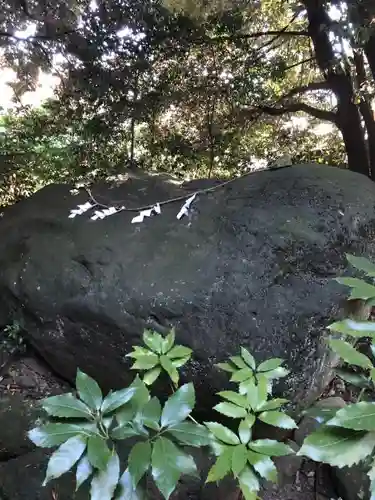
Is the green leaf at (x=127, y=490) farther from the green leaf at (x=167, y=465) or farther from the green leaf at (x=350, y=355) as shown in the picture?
the green leaf at (x=350, y=355)

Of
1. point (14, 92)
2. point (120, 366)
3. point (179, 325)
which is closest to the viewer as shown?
point (179, 325)

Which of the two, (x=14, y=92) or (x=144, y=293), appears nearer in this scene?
(x=144, y=293)

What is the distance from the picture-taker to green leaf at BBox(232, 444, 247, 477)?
3.67 ft

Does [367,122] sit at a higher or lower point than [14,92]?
lower

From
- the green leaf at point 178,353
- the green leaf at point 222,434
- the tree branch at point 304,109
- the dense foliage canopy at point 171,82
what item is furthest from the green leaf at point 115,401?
the tree branch at point 304,109

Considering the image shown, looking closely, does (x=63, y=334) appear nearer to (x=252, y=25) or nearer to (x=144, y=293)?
(x=144, y=293)

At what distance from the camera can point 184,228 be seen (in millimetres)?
2453

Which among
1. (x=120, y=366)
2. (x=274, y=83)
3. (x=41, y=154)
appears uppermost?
(x=274, y=83)

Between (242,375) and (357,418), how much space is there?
1.76 feet

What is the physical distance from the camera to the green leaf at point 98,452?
103cm

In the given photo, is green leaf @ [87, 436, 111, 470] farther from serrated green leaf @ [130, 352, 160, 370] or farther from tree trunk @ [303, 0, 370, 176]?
tree trunk @ [303, 0, 370, 176]

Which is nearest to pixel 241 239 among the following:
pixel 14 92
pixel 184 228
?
pixel 184 228

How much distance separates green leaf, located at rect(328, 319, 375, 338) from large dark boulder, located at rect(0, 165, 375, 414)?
0.95m

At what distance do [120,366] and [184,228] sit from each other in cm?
79
